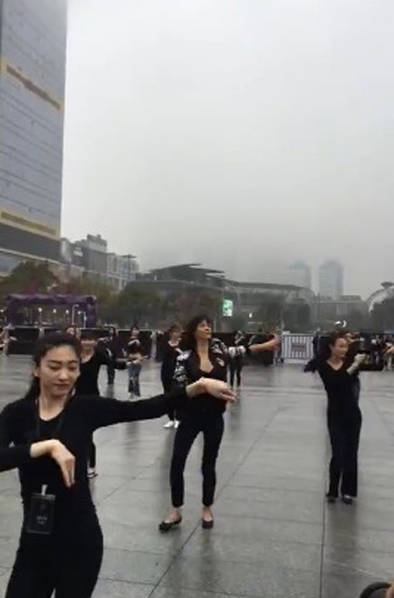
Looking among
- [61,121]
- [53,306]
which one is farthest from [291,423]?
[61,121]

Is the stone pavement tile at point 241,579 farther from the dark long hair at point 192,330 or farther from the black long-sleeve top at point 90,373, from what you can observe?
the black long-sleeve top at point 90,373

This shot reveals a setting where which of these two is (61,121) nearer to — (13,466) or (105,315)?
(105,315)

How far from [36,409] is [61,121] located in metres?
137

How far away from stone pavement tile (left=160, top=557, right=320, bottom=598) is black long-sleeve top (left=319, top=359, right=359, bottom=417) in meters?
2.33

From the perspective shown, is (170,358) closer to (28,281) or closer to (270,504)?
(270,504)

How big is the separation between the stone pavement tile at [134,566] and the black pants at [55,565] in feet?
5.97

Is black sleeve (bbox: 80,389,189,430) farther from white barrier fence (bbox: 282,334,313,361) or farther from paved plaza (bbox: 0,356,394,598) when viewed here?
white barrier fence (bbox: 282,334,313,361)

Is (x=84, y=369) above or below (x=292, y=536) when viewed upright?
above

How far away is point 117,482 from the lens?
7254 mm

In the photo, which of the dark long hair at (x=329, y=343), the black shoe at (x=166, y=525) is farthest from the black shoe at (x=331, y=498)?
the black shoe at (x=166, y=525)

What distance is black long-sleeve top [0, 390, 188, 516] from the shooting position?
8.80 feet

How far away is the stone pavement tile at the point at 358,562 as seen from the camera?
4.71 meters

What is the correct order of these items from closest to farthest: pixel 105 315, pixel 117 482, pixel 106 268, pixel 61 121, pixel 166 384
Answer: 1. pixel 117 482
2. pixel 166 384
3. pixel 105 315
4. pixel 61 121
5. pixel 106 268

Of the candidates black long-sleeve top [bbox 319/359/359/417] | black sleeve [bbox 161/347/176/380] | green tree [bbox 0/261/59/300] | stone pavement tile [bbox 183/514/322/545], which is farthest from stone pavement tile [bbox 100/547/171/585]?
green tree [bbox 0/261/59/300]
